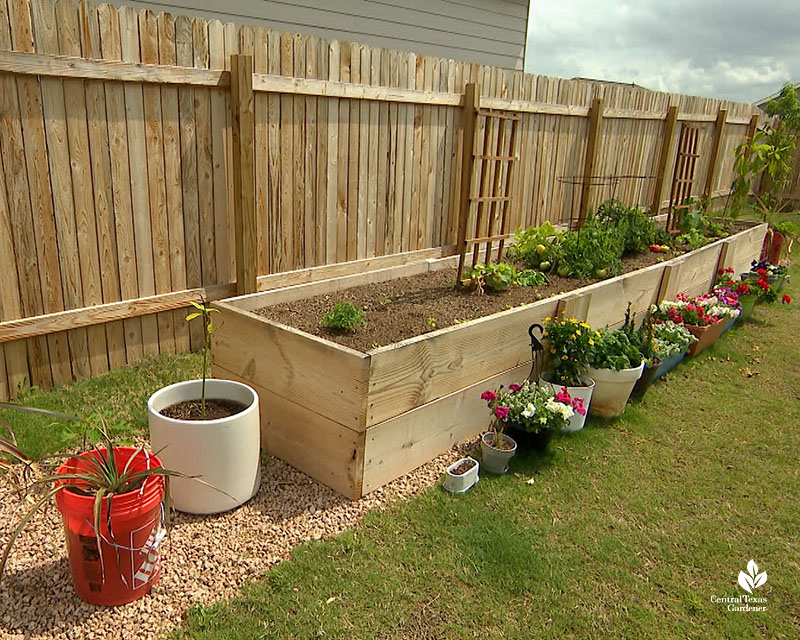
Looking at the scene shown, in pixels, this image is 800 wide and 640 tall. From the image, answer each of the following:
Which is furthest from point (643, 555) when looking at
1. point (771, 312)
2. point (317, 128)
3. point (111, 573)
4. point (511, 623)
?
point (771, 312)

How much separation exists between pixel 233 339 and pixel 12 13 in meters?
2.01

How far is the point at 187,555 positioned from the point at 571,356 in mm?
2504

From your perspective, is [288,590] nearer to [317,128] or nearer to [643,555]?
[643,555]

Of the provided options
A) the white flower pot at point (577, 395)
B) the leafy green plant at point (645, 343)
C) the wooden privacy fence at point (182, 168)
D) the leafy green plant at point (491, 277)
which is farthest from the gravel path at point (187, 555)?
the leafy green plant at point (645, 343)

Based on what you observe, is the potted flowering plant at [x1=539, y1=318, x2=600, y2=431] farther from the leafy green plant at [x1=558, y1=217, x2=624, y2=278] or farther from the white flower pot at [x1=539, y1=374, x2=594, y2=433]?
the leafy green plant at [x1=558, y1=217, x2=624, y2=278]

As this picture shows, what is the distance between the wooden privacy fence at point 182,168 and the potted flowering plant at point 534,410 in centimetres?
206

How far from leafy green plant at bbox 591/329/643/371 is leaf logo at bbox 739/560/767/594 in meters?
1.49

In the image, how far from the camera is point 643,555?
111 inches

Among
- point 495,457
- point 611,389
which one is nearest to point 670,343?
point 611,389

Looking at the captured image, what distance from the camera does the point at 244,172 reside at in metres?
4.24

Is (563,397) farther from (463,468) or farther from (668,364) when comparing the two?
(668,364)

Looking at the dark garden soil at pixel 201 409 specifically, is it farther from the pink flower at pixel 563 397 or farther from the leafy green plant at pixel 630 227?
the leafy green plant at pixel 630 227

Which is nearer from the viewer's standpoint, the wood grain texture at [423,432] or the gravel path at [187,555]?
the gravel path at [187,555]

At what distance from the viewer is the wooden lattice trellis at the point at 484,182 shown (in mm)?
5039
